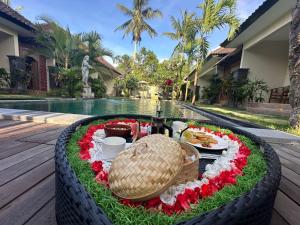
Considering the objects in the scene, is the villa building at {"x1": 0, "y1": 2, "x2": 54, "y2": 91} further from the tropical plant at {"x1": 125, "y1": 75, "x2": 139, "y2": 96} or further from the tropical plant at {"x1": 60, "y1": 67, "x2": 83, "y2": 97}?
the tropical plant at {"x1": 125, "y1": 75, "x2": 139, "y2": 96}

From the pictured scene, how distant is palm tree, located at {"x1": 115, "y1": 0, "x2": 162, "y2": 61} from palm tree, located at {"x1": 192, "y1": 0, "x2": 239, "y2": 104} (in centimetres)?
1121

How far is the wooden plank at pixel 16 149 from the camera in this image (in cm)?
161

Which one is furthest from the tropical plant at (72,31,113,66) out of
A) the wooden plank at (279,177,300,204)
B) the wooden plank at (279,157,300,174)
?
the wooden plank at (279,177,300,204)

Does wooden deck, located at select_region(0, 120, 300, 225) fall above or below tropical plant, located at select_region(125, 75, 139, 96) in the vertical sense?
below

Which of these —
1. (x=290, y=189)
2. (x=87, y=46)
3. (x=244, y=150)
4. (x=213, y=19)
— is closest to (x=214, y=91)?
(x=213, y=19)

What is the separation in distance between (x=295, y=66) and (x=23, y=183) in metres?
4.86

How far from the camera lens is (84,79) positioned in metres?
12.2

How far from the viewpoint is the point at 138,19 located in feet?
62.2

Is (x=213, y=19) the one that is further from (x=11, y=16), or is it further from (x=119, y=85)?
(x=119, y=85)

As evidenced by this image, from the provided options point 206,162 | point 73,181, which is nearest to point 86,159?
point 73,181

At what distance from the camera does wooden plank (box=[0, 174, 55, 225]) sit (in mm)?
867

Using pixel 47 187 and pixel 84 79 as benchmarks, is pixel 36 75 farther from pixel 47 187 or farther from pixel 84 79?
pixel 47 187

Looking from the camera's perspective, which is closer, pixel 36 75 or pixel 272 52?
pixel 272 52

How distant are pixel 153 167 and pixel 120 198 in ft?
0.51
